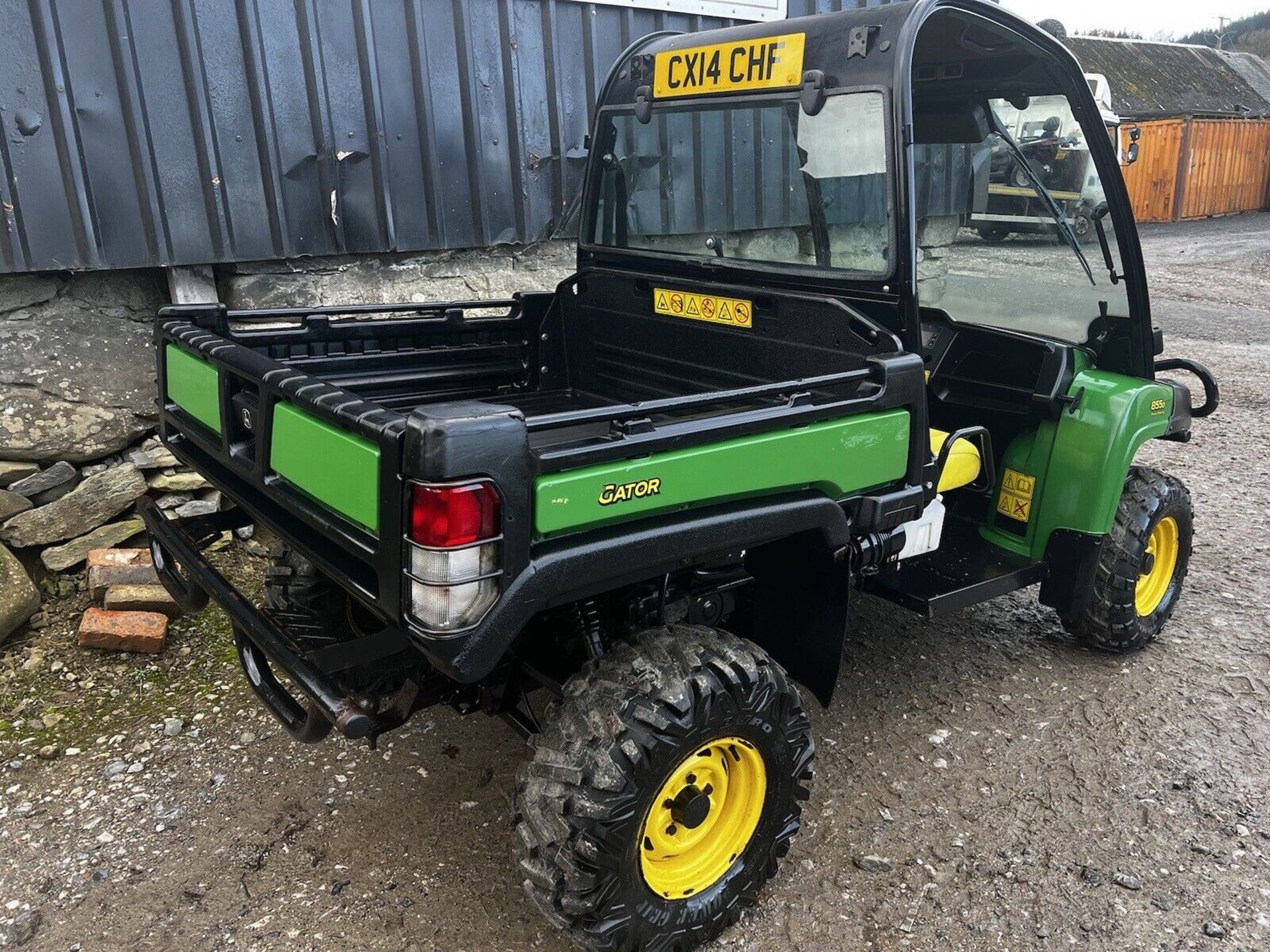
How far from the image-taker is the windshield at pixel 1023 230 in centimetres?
359

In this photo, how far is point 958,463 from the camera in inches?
135

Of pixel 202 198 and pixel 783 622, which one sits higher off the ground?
pixel 202 198

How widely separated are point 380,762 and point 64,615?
189cm

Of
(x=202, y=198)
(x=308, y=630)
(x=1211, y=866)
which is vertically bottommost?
(x=1211, y=866)

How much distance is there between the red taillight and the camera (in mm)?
2014

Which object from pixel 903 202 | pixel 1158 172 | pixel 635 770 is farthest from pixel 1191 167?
pixel 635 770

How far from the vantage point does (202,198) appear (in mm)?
4508

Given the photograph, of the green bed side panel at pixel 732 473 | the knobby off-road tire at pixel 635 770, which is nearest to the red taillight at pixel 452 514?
the green bed side panel at pixel 732 473

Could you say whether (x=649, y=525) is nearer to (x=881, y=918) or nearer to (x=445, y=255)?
(x=881, y=918)

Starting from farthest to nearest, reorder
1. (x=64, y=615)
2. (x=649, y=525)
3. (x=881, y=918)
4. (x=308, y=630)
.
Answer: (x=64, y=615) < (x=308, y=630) < (x=881, y=918) < (x=649, y=525)

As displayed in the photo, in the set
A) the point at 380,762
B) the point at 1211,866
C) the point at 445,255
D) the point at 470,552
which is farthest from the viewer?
the point at 445,255

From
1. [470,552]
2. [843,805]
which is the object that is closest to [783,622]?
[843,805]

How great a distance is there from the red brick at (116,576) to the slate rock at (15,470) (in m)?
0.53

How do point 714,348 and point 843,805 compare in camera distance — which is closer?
point 843,805
